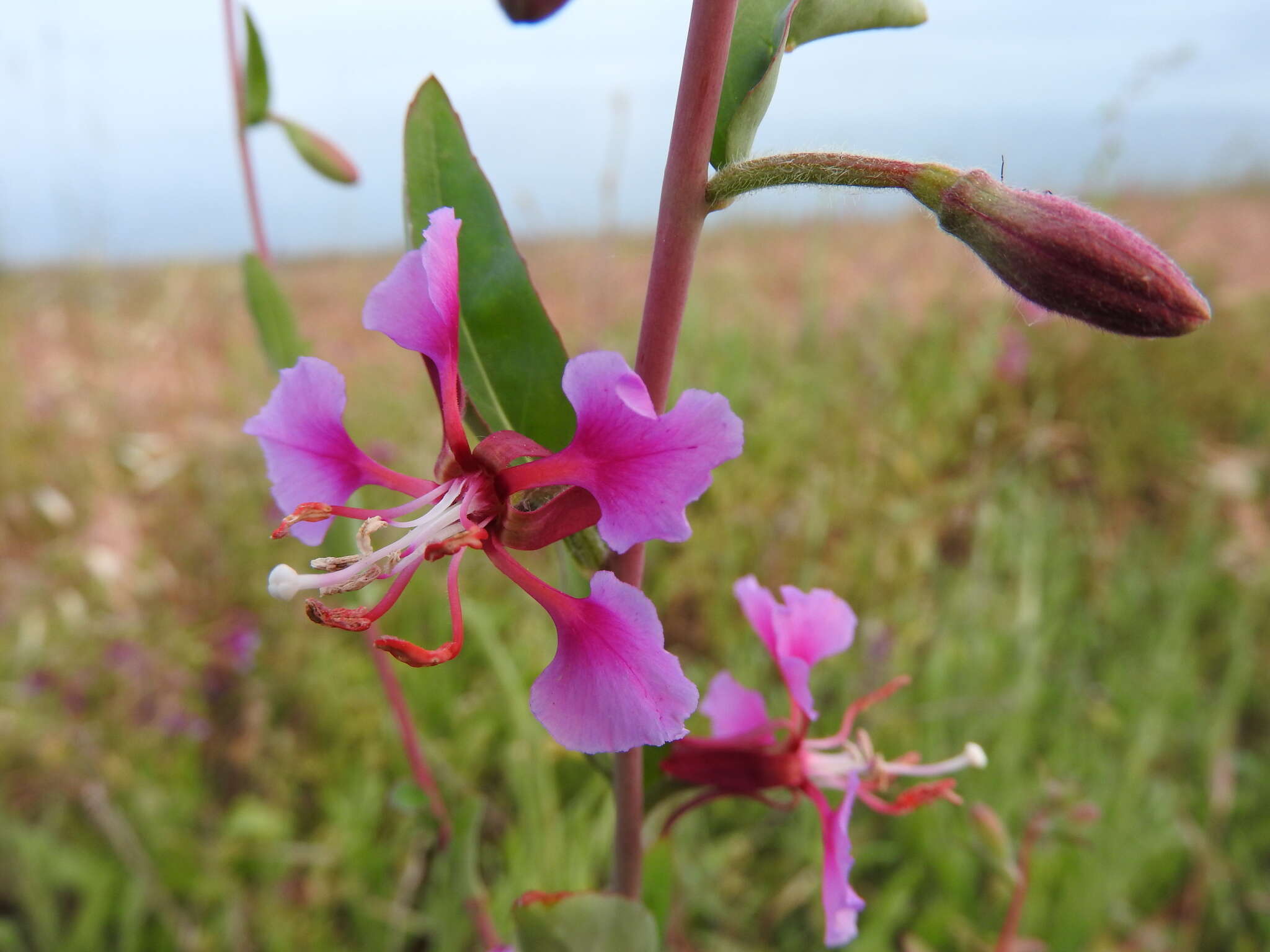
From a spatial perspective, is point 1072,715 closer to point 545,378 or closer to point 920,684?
point 920,684

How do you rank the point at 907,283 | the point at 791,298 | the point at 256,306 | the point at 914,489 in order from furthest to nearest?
the point at 791,298 < the point at 907,283 < the point at 914,489 < the point at 256,306

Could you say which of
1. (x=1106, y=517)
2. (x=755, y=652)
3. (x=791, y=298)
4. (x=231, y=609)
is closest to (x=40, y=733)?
(x=231, y=609)

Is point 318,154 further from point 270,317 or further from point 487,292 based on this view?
point 487,292

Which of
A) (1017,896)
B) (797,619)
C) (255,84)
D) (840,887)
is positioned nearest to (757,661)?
(1017,896)

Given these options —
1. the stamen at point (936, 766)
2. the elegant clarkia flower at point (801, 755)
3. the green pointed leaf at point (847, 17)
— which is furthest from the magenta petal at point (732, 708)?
the green pointed leaf at point (847, 17)

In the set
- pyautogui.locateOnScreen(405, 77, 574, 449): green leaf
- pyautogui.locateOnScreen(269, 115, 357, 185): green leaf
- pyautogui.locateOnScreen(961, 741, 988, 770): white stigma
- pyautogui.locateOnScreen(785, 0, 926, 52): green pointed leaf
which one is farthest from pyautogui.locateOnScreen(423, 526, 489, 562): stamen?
pyautogui.locateOnScreen(269, 115, 357, 185): green leaf

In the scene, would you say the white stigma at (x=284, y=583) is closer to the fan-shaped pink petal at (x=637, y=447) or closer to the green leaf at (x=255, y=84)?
the fan-shaped pink petal at (x=637, y=447)
